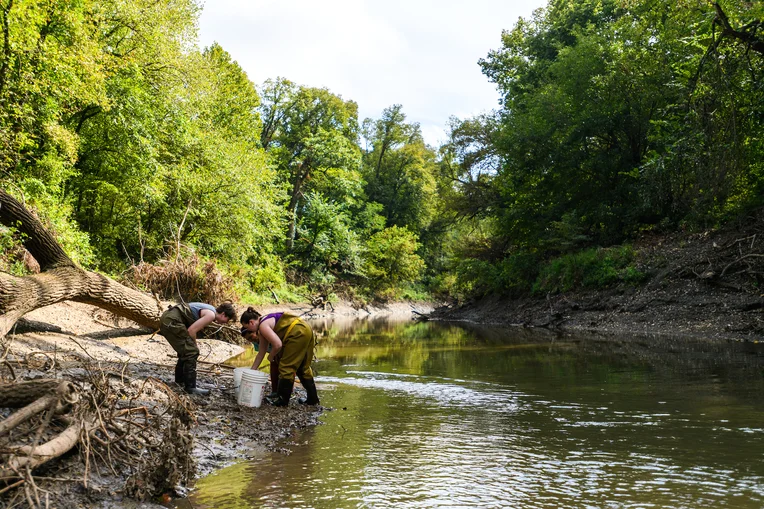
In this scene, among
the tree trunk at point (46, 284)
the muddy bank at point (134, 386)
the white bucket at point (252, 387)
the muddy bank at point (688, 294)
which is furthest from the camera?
the muddy bank at point (688, 294)

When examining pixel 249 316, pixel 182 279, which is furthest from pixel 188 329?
pixel 182 279

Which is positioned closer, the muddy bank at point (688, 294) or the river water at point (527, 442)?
the river water at point (527, 442)

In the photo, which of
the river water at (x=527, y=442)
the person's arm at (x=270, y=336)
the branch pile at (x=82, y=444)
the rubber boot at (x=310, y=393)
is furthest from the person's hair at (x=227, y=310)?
the branch pile at (x=82, y=444)

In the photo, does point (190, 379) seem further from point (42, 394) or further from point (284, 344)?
point (42, 394)

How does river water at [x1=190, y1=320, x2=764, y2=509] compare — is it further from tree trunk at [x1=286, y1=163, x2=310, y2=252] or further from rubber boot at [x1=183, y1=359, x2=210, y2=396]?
tree trunk at [x1=286, y1=163, x2=310, y2=252]

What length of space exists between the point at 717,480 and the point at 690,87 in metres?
11.9

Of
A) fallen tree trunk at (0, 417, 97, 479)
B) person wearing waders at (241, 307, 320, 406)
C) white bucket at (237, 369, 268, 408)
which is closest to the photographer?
fallen tree trunk at (0, 417, 97, 479)

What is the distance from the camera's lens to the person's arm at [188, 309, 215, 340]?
312 inches

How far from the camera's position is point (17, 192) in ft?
45.1

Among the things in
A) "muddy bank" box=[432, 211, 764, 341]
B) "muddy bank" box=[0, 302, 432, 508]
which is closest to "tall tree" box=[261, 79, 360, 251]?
"muddy bank" box=[432, 211, 764, 341]

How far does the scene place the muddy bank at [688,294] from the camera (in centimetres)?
1659

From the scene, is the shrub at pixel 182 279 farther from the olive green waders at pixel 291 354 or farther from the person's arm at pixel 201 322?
the olive green waders at pixel 291 354

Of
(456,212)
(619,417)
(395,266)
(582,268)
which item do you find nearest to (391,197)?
(395,266)

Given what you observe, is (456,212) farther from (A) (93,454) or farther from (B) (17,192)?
(A) (93,454)
